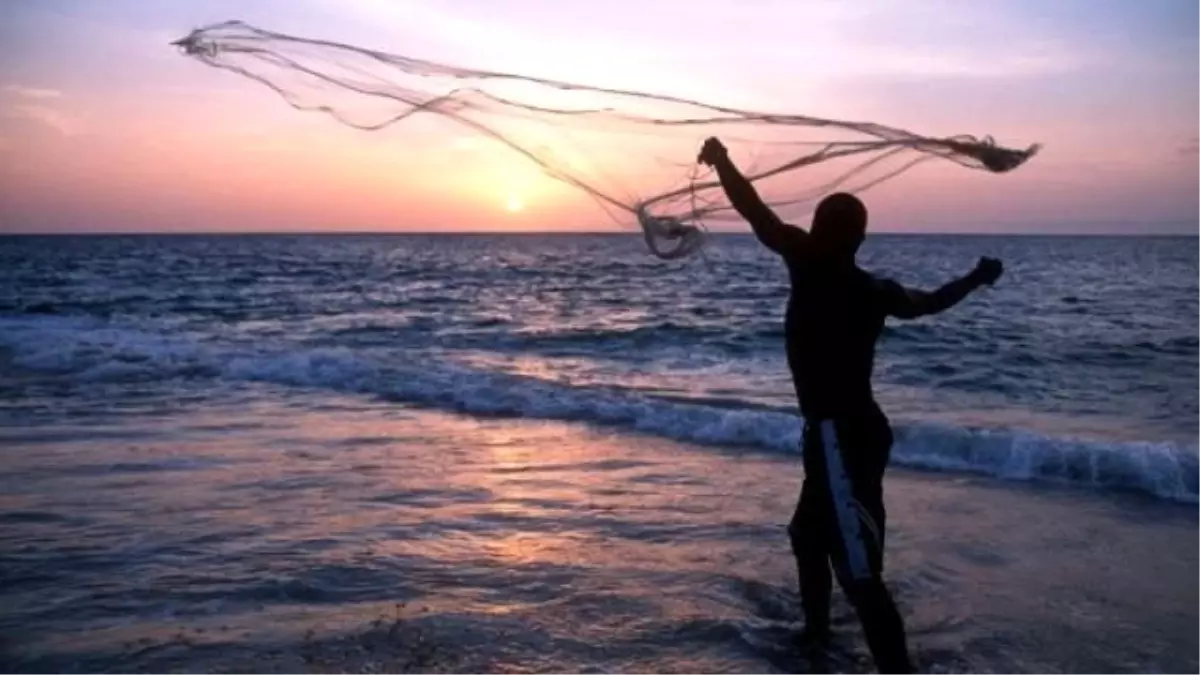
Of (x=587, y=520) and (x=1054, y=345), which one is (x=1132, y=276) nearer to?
(x=1054, y=345)

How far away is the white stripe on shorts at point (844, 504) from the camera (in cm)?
451

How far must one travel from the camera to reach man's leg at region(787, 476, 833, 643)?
15.9 ft

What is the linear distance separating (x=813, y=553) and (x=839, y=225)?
5.07 feet

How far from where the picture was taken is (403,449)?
1077 cm

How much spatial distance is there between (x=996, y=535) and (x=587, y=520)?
2.93 meters

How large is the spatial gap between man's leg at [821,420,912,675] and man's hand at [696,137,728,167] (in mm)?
1207

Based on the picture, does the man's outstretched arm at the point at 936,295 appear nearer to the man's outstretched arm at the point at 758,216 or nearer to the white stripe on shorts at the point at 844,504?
the man's outstretched arm at the point at 758,216

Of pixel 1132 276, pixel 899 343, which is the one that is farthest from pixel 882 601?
pixel 1132 276

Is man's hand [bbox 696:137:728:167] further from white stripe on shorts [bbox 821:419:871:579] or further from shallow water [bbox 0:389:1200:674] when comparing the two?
shallow water [bbox 0:389:1200:674]

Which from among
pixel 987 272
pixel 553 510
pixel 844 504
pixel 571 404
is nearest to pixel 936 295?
pixel 987 272

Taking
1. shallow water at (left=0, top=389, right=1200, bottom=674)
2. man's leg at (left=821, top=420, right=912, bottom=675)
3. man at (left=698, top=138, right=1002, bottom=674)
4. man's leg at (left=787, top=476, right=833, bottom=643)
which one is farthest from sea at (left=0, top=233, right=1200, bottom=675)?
man at (left=698, top=138, right=1002, bottom=674)

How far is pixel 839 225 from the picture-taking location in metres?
4.52

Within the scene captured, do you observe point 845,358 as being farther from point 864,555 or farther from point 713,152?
point 713,152

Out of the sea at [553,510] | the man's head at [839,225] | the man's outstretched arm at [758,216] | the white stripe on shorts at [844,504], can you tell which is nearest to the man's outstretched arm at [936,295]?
the man's head at [839,225]
